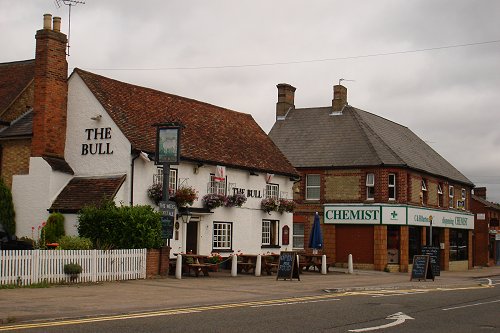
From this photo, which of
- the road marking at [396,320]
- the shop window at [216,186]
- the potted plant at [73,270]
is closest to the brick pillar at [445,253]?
the shop window at [216,186]

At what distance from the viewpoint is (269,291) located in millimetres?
21234

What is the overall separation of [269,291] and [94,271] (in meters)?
5.60

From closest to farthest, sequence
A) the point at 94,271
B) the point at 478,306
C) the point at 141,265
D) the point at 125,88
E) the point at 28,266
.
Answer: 1. the point at 478,306
2. the point at 28,266
3. the point at 94,271
4. the point at 141,265
5. the point at 125,88

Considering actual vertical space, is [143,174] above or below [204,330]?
above

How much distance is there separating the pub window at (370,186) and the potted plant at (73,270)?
2301 centimetres

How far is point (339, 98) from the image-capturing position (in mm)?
46438

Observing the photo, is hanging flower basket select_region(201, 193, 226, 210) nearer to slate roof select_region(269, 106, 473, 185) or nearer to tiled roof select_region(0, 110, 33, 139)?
tiled roof select_region(0, 110, 33, 139)

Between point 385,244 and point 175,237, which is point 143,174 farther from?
point 385,244

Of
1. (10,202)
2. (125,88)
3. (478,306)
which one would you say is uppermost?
(125,88)

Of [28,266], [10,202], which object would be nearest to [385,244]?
[10,202]

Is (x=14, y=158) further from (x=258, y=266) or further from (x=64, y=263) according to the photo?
(x=258, y=266)

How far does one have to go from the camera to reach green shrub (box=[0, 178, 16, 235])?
2781 cm

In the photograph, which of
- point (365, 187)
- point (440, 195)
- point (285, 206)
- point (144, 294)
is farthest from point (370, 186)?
point (144, 294)

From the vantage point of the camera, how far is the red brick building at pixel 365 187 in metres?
40.2
